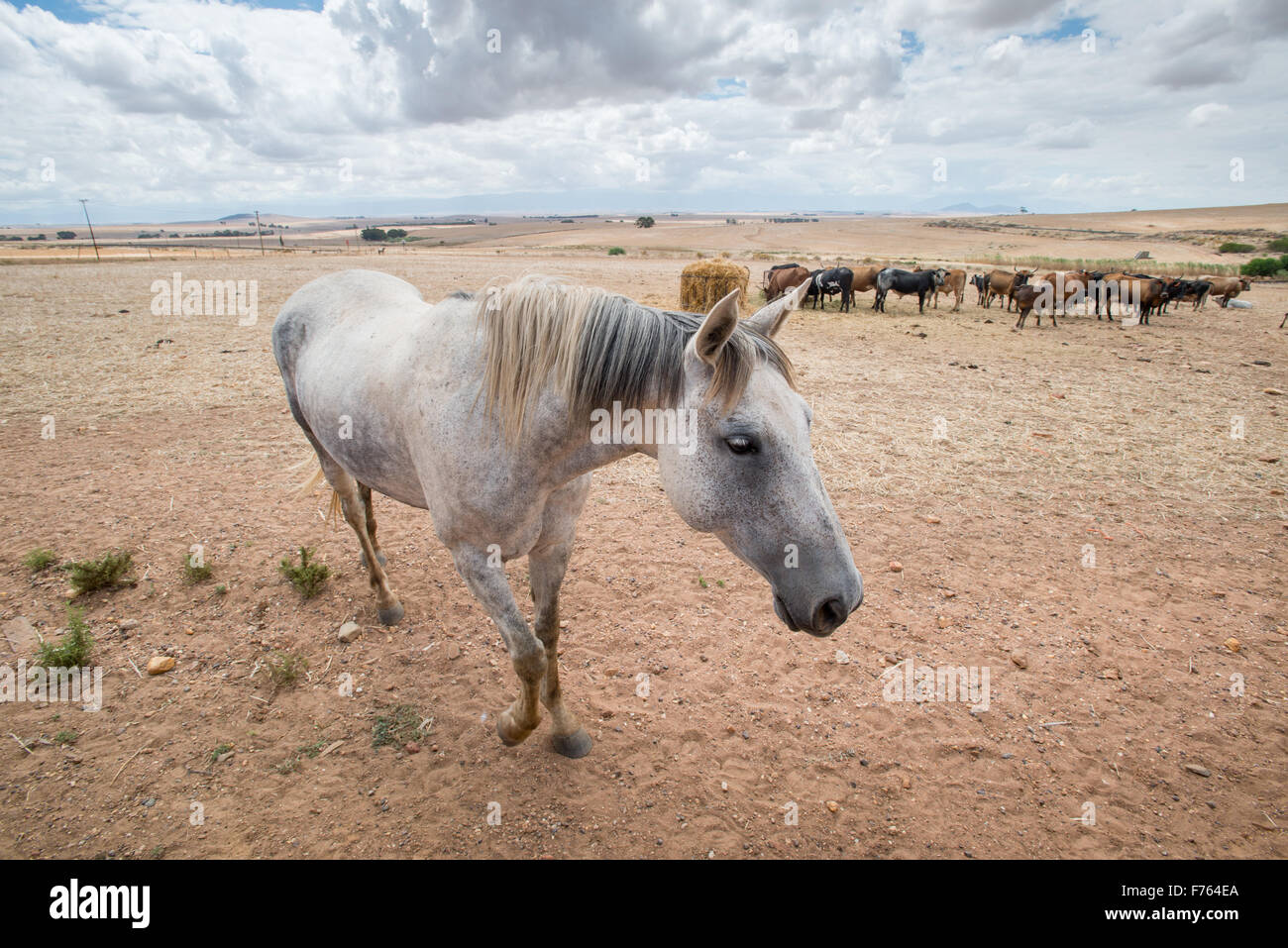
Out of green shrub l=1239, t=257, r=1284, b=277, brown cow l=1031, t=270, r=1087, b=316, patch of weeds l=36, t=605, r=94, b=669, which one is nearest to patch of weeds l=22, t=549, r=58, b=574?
patch of weeds l=36, t=605, r=94, b=669

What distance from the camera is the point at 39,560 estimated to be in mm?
4594

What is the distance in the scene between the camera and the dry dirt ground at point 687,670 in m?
2.92

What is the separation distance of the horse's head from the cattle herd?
17.0 m

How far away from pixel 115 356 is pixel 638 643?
42.7 feet

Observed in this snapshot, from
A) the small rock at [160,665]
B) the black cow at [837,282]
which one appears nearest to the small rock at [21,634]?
the small rock at [160,665]

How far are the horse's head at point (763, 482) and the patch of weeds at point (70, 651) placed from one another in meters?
4.33

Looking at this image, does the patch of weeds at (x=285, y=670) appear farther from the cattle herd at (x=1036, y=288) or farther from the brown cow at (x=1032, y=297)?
the brown cow at (x=1032, y=297)

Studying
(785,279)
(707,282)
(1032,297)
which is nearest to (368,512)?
(707,282)

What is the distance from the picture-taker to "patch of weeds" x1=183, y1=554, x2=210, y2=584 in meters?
4.63

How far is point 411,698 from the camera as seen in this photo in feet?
12.3
